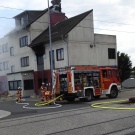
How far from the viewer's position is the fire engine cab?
2150 centimetres

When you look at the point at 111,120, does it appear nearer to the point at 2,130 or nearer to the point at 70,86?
the point at 2,130

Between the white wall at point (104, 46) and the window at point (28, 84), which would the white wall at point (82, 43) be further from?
the window at point (28, 84)

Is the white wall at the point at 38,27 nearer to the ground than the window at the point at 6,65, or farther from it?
farther from it

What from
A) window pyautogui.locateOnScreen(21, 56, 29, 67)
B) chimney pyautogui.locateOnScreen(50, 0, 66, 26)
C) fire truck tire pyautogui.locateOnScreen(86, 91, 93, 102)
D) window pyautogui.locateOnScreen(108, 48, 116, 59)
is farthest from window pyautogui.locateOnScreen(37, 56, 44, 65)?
fire truck tire pyautogui.locateOnScreen(86, 91, 93, 102)

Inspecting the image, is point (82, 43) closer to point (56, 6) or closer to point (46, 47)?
point (46, 47)

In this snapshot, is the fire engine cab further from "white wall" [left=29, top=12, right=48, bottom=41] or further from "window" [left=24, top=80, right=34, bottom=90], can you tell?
"white wall" [left=29, top=12, right=48, bottom=41]

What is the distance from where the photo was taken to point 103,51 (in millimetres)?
35750

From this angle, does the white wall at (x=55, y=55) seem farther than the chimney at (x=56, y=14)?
No

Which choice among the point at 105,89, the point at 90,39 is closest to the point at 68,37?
the point at 90,39

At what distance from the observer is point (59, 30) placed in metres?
34.9

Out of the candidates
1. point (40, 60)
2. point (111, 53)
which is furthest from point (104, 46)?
point (40, 60)

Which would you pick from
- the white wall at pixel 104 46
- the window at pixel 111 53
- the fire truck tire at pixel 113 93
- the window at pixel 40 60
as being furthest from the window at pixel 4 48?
the fire truck tire at pixel 113 93

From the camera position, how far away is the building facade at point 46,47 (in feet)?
108

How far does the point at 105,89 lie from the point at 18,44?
2123 cm
